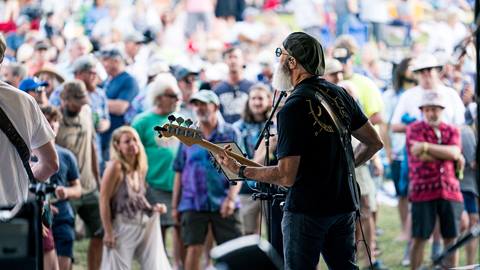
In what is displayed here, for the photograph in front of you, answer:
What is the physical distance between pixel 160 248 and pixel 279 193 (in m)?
2.87

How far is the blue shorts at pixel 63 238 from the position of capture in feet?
34.9

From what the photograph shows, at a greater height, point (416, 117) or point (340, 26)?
point (340, 26)

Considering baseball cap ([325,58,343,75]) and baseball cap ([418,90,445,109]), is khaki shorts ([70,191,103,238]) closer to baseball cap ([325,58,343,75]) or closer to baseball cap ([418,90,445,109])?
baseball cap ([325,58,343,75])

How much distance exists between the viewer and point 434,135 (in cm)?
1180

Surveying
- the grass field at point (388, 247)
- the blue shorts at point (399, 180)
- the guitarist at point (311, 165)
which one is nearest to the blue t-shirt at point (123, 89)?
the grass field at point (388, 247)

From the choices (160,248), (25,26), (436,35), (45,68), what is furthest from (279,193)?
(436,35)

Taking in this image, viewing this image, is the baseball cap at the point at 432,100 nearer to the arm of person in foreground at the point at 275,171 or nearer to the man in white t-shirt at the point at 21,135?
the arm of person in foreground at the point at 275,171

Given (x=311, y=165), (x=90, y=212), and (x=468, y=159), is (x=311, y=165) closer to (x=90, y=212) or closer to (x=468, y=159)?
(x=90, y=212)

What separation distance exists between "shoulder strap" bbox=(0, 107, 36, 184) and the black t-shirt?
1459 millimetres

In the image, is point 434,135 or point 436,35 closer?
point 434,135

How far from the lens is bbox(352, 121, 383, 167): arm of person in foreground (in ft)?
27.3

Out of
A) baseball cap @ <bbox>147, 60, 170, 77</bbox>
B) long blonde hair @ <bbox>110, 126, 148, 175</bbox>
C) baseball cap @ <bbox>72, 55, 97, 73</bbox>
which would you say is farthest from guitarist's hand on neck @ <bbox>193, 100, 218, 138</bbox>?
baseball cap @ <bbox>147, 60, 170, 77</bbox>

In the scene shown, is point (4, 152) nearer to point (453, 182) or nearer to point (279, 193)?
point (279, 193)

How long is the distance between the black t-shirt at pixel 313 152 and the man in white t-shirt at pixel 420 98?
471 centimetres
